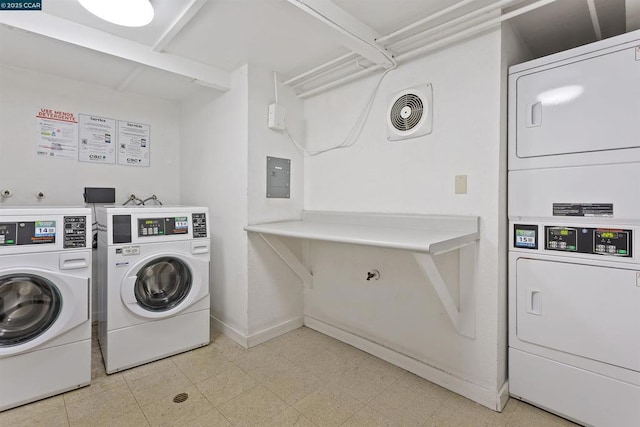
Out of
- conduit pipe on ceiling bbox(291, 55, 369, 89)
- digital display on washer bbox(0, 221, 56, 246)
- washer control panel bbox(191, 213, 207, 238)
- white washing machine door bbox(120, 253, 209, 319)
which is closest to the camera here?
digital display on washer bbox(0, 221, 56, 246)

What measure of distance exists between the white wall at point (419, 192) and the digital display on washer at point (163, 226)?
→ 1.06 metres

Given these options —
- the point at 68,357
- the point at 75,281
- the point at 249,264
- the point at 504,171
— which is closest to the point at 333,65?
the point at 504,171

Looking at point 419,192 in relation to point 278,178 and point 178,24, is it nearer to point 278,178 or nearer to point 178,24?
point 278,178

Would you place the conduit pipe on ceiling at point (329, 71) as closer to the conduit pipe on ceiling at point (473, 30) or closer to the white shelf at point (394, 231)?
the conduit pipe on ceiling at point (473, 30)

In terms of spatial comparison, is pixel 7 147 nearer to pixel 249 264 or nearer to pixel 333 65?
pixel 249 264

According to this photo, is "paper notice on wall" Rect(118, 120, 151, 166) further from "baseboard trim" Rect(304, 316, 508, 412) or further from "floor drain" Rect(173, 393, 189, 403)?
"baseboard trim" Rect(304, 316, 508, 412)

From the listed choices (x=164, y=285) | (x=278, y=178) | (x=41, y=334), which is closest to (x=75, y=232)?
(x=41, y=334)

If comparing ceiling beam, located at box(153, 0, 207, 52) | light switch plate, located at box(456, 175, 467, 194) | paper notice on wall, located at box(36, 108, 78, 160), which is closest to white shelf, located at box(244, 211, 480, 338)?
light switch plate, located at box(456, 175, 467, 194)

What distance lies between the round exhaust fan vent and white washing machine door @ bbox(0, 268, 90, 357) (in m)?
2.21

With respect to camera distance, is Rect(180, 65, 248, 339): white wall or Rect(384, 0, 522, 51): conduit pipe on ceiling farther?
Rect(180, 65, 248, 339): white wall

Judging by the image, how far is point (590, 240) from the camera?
1.52 metres

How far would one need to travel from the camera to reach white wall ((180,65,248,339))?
2438mm

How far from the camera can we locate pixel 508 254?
1.77 m

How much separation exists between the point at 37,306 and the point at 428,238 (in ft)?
7.30
